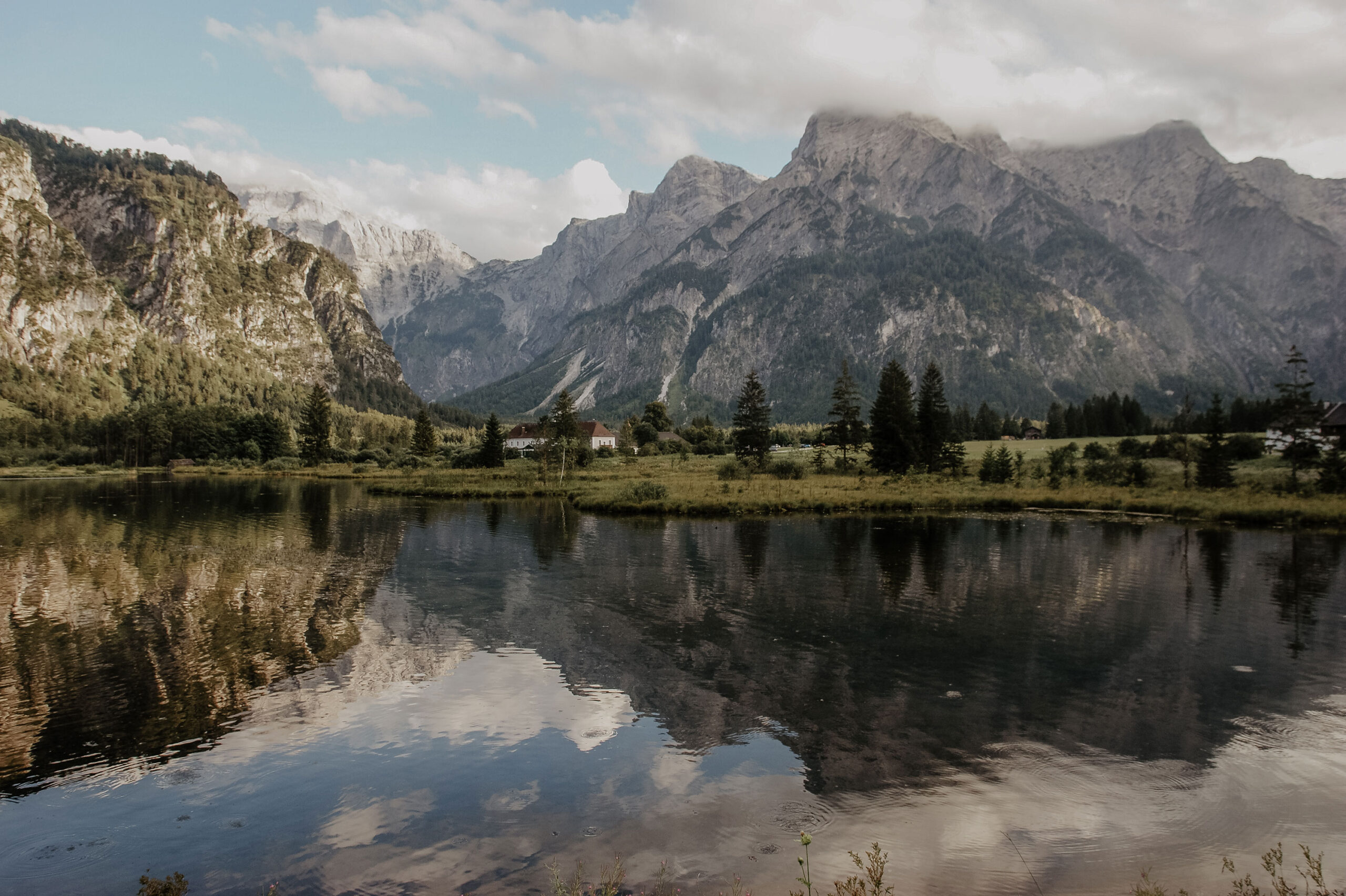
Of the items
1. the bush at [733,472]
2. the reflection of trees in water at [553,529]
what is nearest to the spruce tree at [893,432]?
the bush at [733,472]

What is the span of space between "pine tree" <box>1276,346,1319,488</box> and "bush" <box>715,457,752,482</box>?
149ft

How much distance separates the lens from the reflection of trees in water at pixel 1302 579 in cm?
2416

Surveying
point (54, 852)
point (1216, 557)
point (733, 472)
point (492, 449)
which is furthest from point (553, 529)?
point (492, 449)

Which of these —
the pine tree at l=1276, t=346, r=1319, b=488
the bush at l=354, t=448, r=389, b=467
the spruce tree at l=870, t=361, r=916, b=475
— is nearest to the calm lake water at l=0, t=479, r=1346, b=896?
the pine tree at l=1276, t=346, r=1319, b=488

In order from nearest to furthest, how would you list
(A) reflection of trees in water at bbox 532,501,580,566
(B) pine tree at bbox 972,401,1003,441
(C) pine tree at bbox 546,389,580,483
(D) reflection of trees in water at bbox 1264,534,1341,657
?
(D) reflection of trees in water at bbox 1264,534,1341,657 < (A) reflection of trees in water at bbox 532,501,580,566 < (C) pine tree at bbox 546,389,580,483 < (B) pine tree at bbox 972,401,1003,441

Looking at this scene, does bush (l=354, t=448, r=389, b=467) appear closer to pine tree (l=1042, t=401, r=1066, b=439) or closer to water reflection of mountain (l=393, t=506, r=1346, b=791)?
water reflection of mountain (l=393, t=506, r=1346, b=791)

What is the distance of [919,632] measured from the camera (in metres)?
23.7

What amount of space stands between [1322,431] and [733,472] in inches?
2032

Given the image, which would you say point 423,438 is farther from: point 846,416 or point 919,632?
point 919,632

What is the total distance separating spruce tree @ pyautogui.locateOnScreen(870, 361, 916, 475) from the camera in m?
85.8

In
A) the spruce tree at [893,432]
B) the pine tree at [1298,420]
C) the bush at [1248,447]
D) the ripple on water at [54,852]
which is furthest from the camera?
the spruce tree at [893,432]

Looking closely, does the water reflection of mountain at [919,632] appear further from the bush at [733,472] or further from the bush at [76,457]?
the bush at [76,457]

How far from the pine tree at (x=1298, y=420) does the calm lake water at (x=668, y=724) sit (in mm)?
31406

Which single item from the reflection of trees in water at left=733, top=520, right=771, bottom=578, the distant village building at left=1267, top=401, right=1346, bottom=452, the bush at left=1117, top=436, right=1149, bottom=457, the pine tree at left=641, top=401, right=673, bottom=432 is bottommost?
the reflection of trees in water at left=733, top=520, right=771, bottom=578
